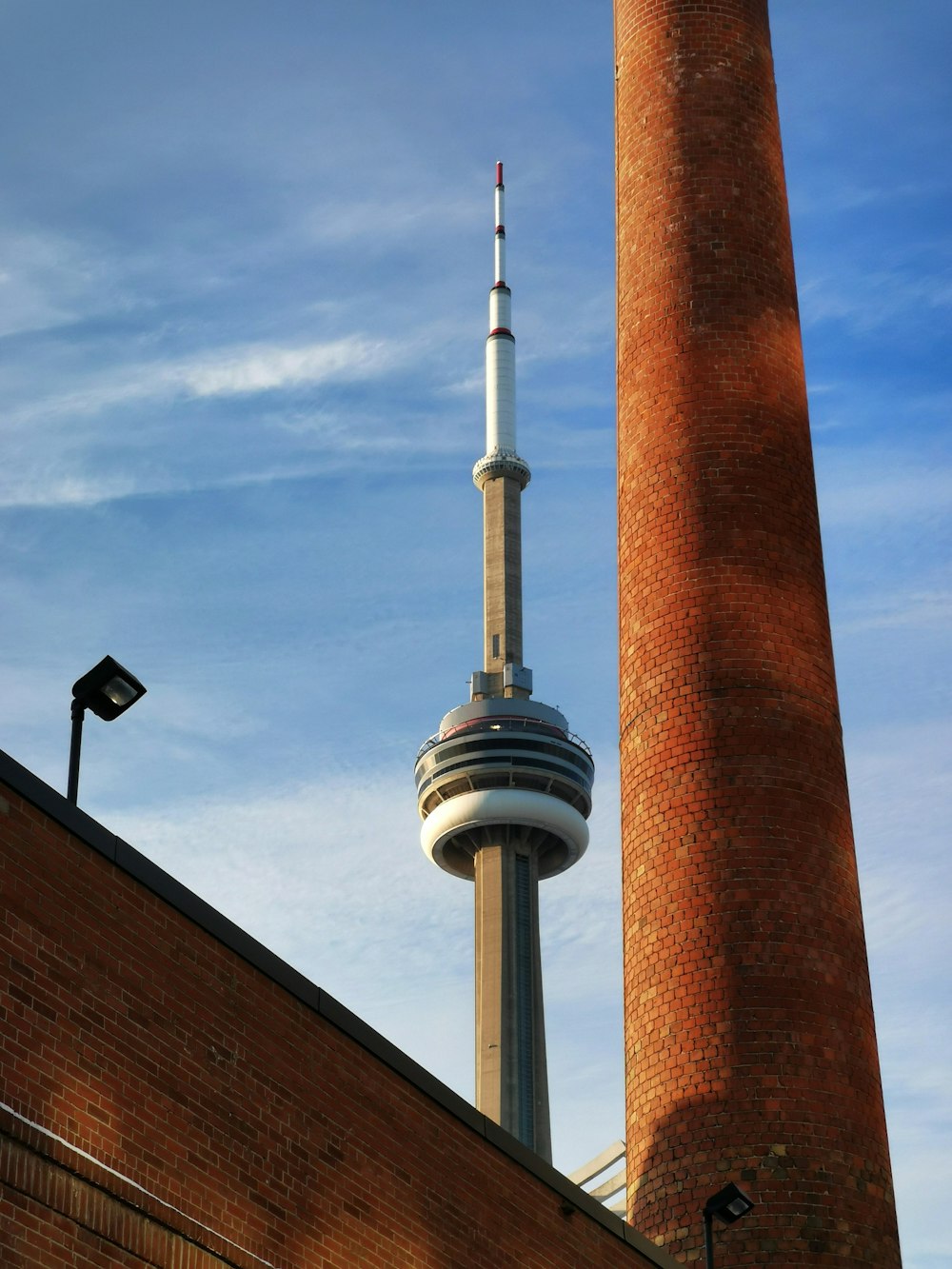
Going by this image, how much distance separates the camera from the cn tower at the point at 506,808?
81.1 metres

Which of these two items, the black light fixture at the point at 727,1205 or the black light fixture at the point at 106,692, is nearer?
the black light fixture at the point at 106,692

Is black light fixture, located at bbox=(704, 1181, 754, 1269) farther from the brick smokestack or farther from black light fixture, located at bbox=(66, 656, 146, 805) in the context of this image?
black light fixture, located at bbox=(66, 656, 146, 805)

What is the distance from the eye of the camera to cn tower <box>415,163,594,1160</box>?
81.1 m

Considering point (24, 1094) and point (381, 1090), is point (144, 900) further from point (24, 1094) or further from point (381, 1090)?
point (381, 1090)

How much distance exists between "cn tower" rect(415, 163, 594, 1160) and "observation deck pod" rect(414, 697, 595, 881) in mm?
63

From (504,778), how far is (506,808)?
1.48 metres

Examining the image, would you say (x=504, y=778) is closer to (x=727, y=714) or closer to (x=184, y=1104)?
(x=727, y=714)

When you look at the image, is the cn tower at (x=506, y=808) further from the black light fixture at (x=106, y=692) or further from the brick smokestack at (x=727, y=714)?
the black light fixture at (x=106, y=692)

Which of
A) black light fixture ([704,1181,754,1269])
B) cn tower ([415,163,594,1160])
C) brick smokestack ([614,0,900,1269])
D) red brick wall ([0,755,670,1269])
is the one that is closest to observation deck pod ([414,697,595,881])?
cn tower ([415,163,594,1160])

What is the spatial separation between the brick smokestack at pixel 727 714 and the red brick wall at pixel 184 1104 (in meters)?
4.88

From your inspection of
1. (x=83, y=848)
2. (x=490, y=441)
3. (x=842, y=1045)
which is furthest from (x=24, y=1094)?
(x=490, y=441)

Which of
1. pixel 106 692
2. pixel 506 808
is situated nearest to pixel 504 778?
pixel 506 808

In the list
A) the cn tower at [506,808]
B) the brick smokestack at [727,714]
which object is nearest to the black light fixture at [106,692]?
the brick smokestack at [727,714]

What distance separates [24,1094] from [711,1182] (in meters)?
9.11
